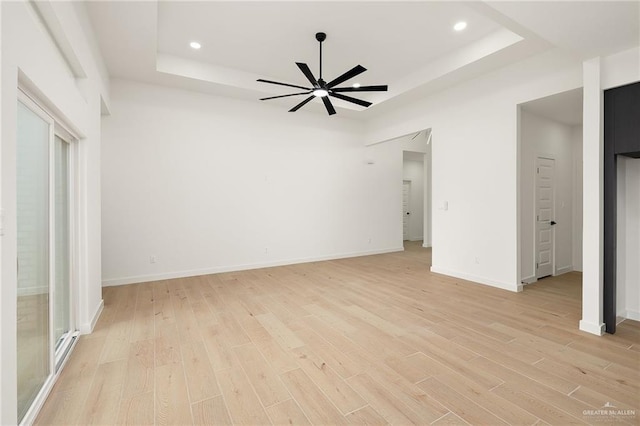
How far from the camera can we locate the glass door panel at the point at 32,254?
1853mm

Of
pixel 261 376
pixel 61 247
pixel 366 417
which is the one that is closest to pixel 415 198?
pixel 261 376

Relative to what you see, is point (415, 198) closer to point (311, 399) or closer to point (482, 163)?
point (482, 163)

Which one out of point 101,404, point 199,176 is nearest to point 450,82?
point 199,176

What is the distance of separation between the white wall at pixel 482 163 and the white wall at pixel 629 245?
116 cm

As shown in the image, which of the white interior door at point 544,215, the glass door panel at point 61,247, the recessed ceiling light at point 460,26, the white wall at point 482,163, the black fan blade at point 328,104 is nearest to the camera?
the glass door panel at point 61,247

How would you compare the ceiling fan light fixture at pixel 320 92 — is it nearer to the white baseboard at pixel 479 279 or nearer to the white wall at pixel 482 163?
the white wall at pixel 482 163

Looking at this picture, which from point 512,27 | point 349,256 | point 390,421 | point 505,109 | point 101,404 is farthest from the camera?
point 349,256

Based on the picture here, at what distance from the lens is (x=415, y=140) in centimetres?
898

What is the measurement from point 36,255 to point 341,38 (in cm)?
411

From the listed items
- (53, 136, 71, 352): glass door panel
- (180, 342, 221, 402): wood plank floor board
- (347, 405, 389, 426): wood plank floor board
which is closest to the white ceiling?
(53, 136, 71, 352): glass door panel

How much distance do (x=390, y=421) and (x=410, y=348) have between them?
975 millimetres

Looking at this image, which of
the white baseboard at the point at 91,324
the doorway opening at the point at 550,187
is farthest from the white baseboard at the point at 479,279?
the white baseboard at the point at 91,324

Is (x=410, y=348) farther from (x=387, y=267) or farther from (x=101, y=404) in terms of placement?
(x=387, y=267)

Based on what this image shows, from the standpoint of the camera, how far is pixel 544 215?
516 cm
